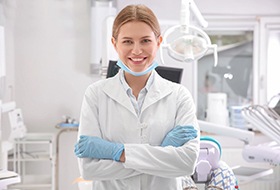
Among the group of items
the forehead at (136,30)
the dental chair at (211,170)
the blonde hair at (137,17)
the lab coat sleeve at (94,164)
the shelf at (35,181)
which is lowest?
the shelf at (35,181)

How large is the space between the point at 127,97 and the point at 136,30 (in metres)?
0.23

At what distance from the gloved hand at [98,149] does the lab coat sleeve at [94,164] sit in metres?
0.02

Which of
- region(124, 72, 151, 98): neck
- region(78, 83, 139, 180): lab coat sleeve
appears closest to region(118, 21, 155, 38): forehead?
region(124, 72, 151, 98): neck

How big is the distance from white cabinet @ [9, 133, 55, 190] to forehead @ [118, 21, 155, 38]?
2480 mm

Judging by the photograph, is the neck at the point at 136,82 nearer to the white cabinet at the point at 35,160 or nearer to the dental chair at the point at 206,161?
the dental chair at the point at 206,161

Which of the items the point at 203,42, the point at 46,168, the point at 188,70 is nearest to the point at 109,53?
the point at 203,42

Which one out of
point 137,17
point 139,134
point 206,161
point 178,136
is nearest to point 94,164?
point 139,134

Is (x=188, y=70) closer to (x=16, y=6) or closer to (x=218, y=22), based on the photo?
(x=218, y=22)

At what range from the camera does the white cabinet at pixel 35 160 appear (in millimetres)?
3688

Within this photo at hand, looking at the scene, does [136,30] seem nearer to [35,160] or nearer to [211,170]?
[211,170]

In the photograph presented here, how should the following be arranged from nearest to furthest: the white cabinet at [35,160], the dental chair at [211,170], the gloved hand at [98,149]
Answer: the gloved hand at [98,149]
the dental chair at [211,170]
the white cabinet at [35,160]

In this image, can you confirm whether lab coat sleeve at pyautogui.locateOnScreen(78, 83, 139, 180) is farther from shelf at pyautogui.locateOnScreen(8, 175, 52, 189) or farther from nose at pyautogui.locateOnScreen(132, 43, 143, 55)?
shelf at pyautogui.locateOnScreen(8, 175, 52, 189)

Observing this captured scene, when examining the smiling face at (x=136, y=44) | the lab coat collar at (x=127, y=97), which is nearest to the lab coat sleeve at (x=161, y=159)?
the lab coat collar at (x=127, y=97)

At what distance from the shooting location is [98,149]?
4.45 feet
